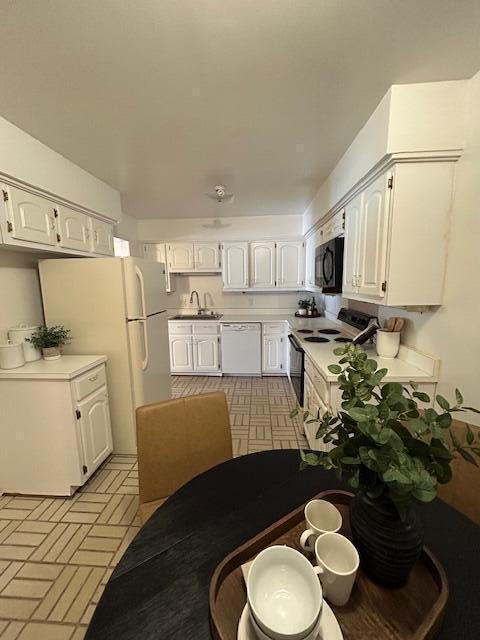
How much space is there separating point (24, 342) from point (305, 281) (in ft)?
11.2

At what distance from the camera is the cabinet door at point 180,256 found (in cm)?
440

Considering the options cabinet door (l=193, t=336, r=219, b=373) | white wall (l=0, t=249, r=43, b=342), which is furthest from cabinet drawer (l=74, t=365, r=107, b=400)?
cabinet door (l=193, t=336, r=219, b=373)

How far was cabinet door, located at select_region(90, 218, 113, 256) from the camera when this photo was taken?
267cm

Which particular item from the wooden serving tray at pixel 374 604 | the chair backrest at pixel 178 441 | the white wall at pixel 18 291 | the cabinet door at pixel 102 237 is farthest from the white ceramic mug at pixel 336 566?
the cabinet door at pixel 102 237

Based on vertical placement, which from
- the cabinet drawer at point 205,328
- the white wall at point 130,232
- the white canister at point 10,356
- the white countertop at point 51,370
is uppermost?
the white wall at point 130,232

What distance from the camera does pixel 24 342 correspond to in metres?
2.12

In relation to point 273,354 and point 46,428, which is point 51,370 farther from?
point 273,354

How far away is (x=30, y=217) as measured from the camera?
192cm

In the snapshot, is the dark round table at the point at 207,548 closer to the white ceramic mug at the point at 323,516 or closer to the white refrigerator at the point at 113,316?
the white ceramic mug at the point at 323,516

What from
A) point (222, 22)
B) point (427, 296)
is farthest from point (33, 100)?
point (427, 296)

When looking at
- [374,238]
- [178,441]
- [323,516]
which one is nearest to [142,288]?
[178,441]

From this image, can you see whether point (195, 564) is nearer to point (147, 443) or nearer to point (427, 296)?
point (147, 443)

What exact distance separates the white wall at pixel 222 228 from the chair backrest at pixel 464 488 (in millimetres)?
3699

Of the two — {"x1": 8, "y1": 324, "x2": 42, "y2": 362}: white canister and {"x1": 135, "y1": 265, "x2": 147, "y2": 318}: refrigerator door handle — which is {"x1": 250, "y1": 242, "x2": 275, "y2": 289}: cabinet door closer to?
{"x1": 135, "y1": 265, "x2": 147, "y2": 318}: refrigerator door handle
